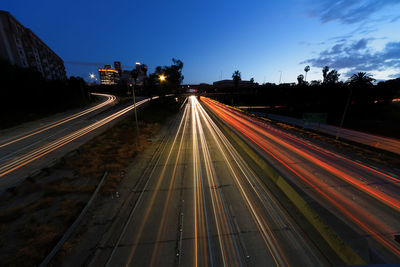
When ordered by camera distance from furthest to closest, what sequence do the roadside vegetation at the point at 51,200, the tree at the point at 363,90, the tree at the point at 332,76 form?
the tree at the point at 332,76, the tree at the point at 363,90, the roadside vegetation at the point at 51,200

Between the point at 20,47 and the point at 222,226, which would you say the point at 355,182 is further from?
the point at 20,47

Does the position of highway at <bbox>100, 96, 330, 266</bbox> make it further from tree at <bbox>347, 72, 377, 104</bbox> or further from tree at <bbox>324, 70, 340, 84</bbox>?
tree at <bbox>324, 70, 340, 84</bbox>

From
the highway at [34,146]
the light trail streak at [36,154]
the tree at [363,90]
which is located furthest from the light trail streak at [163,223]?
the tree at [363,90]

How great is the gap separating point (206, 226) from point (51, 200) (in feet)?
32.3

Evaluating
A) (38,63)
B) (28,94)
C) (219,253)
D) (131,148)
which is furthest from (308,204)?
(38,63)

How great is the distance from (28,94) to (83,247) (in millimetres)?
46421

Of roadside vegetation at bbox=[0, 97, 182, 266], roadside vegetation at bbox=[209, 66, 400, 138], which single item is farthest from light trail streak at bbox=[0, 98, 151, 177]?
roadside vegetation at bbox=[209, 66, 400, 138]

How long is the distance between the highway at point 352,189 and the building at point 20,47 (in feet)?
224

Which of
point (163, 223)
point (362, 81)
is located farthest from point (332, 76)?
point (163, 223)

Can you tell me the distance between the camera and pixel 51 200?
902 cm

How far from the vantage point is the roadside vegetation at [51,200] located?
629 centimetres

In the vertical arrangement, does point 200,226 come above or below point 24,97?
below

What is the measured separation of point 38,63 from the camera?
215 feet

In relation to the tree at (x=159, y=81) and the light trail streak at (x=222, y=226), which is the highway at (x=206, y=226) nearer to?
the light trail streak at (x=222, y=226)
